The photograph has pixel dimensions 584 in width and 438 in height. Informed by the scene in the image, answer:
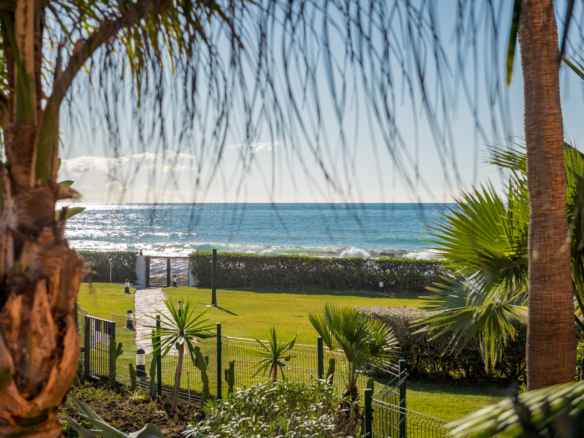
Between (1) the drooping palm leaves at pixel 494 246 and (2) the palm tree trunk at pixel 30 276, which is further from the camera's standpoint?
(1) the drooping palm leaves at pixel 494 246

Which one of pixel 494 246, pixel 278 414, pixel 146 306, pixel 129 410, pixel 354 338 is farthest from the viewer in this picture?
pixel 146 306

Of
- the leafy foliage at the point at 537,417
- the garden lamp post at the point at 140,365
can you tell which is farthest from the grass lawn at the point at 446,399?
the leafy foliage at the point at 537,417

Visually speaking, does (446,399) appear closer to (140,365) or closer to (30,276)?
(140,365)

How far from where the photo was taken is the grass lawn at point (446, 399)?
6.93m

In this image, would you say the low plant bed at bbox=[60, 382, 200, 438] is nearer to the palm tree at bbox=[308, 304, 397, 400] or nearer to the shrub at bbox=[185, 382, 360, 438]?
the shrub at bbox=[185, 382, 360, 438]

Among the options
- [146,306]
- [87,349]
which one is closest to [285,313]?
[146,306]

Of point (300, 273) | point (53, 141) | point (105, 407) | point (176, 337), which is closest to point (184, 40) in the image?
point (53, 141)

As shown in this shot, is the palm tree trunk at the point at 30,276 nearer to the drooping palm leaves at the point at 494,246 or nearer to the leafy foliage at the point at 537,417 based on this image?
the leafy foliage at the point at 537,417

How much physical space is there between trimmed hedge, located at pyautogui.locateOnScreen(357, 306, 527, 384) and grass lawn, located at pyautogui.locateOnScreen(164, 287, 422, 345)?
2370 millimetres

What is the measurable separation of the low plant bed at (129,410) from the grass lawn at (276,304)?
12.5ft

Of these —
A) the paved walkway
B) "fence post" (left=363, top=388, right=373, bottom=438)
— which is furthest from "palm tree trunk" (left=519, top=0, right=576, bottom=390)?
the paved walkway

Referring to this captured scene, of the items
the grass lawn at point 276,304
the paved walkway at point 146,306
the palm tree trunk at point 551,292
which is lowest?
the grass lawn at point 276,304

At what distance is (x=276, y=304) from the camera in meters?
15.8

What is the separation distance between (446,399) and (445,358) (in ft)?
5.15
